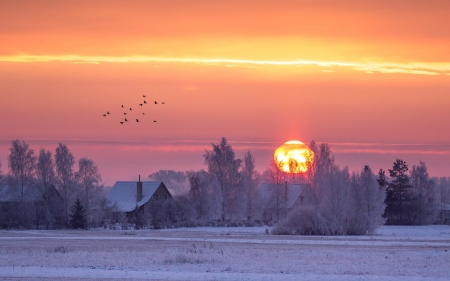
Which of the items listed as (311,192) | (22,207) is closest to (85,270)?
(22,207)

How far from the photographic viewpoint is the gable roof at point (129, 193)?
9125 centimetres

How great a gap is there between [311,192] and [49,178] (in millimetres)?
35461

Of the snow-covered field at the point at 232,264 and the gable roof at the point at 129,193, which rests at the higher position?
the gable roof at the point at 129,193

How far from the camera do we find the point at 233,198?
3627 inches

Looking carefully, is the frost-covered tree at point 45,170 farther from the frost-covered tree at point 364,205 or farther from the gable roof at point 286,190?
the frost-covered tree at point 364,205

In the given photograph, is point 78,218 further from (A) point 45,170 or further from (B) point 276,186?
(B) point 276,186

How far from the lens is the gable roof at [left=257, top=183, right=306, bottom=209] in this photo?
9565 centimetres

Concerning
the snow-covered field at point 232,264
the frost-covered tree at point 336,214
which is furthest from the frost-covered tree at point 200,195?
the snow-covered field at point 232,264

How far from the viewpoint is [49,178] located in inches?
3440

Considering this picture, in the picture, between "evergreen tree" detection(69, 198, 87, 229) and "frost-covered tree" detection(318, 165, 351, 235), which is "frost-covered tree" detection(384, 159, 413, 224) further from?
"evergreen tree" detection(69, 198, 87, 229)

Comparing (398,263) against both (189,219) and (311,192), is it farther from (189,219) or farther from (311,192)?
(311,192)

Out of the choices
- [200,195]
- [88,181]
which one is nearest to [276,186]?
[200,195]

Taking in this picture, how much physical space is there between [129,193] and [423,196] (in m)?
42.4

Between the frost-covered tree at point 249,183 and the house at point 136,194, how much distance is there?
10.4m
